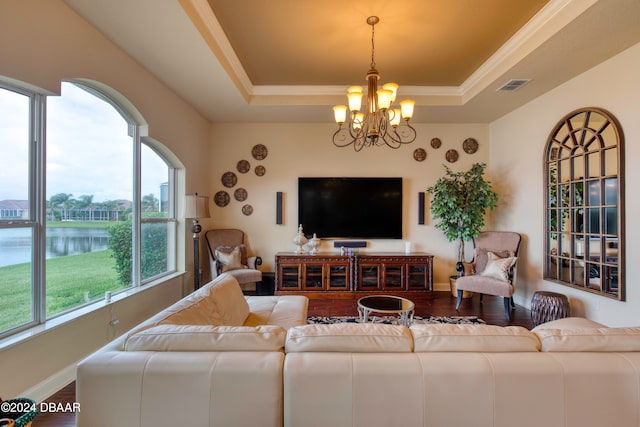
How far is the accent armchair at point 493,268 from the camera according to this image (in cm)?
377

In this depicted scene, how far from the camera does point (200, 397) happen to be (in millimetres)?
1154

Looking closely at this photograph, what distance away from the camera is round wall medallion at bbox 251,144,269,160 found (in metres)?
5.00

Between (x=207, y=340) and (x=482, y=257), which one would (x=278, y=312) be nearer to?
(x=207, y=340)

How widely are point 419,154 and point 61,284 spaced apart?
4808 millimetres

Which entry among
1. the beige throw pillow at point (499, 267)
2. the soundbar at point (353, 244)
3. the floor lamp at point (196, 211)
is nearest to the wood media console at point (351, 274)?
the soundbar at point (353, 244)

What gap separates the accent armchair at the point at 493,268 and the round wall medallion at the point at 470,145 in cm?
147

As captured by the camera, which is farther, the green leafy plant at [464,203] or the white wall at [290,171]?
the white wall at [290,171]

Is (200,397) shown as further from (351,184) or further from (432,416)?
(351,184)

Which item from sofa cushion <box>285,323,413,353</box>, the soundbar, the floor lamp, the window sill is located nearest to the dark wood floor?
the soundbar

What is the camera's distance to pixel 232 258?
4.45m

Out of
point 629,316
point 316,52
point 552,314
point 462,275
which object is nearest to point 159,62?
point 316,52

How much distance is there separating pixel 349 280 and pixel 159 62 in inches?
142

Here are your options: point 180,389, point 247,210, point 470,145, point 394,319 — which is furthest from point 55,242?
point 470,145

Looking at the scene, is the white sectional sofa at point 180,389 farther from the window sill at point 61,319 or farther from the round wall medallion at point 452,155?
the round wall medallion at point 452,155
